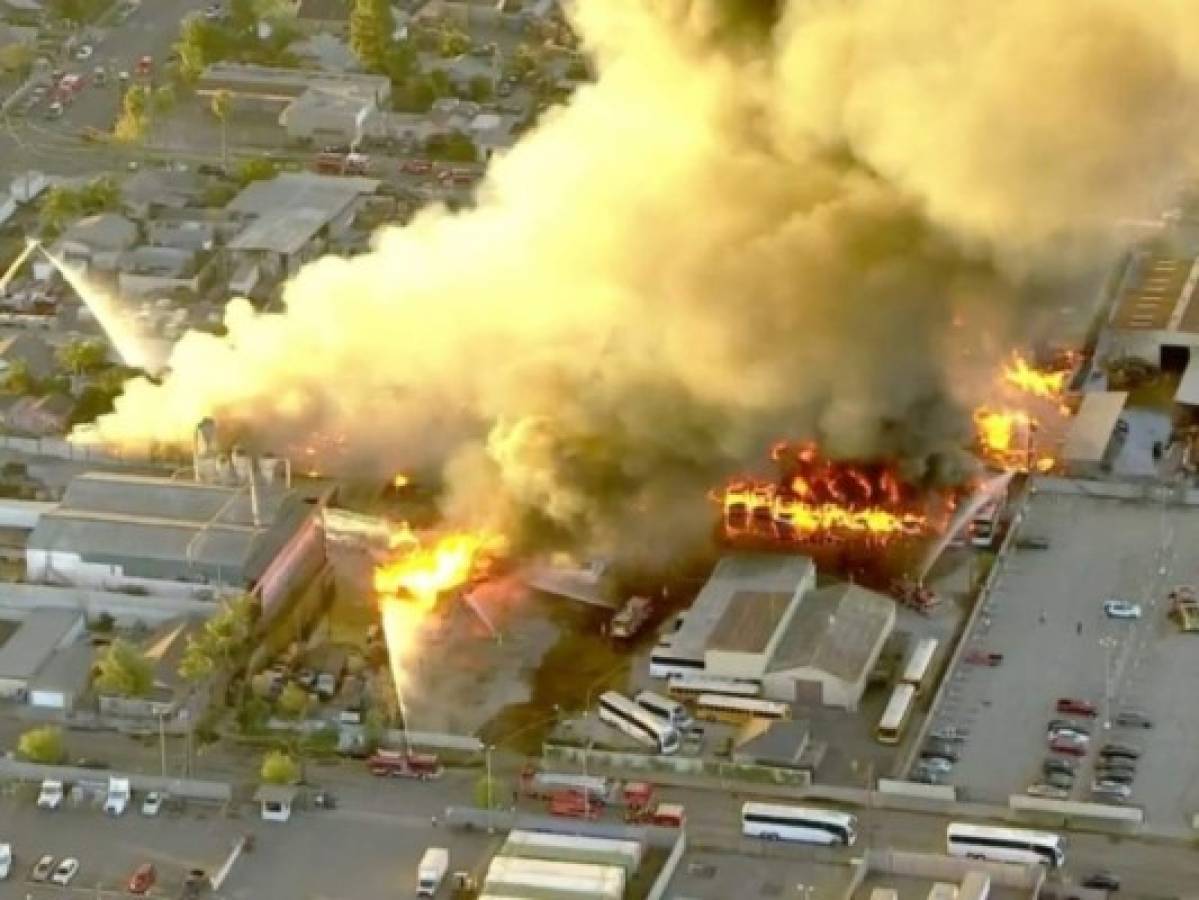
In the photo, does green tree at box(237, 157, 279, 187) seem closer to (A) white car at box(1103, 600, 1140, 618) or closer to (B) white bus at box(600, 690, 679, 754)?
(B) white bus at box(600, 690, 679, 754)

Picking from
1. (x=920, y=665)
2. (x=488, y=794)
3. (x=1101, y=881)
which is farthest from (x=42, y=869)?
(x=1101, y=881)

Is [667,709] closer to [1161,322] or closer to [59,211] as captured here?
[1161,322]

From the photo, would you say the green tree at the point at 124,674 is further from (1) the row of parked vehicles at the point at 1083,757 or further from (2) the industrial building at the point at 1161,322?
(2) the industrial building at the point at 1161,322

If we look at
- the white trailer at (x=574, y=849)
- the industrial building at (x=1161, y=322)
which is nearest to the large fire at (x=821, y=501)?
the industrial building at (x=1161, y=322)

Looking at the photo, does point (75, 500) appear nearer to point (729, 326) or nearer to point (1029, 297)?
point (729, 326)

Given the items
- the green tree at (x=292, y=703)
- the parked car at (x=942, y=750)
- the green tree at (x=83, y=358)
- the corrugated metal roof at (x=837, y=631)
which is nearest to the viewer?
the parked car at (x=942, y=750)
